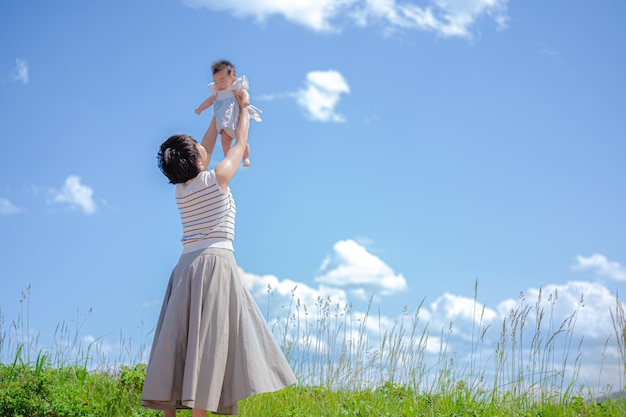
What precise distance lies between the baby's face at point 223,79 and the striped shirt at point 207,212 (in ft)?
3.93

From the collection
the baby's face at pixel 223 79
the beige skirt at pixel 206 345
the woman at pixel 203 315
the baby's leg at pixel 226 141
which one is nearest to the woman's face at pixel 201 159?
the woman at pixel 203 315

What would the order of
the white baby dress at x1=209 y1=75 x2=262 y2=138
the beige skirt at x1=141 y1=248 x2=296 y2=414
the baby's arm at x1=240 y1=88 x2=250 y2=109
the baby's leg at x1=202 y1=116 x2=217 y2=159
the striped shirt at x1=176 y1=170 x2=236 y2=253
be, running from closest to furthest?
the beige skirt at x1=141 y1=248 x2=296 y2=414, the striped shirt at x1=176 y1=170 x2=236 y2=253, the baby's arm at x1=240 y1=88 x2=250 y2=109, the white baby dress at x1=209 y1=75 x2=262 y2=138, the baby's leg at x1=202 y1=116 x2=217 y2=159

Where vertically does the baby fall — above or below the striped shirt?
above

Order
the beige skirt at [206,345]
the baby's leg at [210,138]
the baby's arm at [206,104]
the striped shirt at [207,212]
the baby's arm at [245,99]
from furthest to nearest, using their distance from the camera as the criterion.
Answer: the baby's arm at [206,104], the baby's leg at [210,138], the baby's arm at [245,99], the striped shirt at [207,212], the beige skirt at [206,345]

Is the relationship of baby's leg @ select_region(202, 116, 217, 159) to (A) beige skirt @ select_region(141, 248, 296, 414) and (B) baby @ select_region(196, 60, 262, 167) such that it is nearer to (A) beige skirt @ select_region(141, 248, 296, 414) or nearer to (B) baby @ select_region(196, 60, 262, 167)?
(B) baby @ select_region(196, 60, 262, 167)

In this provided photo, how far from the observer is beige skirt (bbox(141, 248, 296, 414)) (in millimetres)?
4375

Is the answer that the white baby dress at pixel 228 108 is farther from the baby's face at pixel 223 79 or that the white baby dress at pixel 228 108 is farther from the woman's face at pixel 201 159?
the woman's face at pixel 201 159

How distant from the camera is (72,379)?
7.63 m

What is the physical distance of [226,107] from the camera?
5.41m

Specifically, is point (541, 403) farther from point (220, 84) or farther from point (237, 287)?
point (220, 84)

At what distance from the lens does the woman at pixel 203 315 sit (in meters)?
4.39

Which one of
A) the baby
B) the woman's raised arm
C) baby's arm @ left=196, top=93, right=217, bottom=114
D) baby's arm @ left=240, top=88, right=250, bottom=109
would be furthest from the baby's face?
the woman's raised arm

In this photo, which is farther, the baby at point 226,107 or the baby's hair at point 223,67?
the baby's hair at point 223,67

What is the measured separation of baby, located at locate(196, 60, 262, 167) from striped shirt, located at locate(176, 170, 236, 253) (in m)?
0.92
